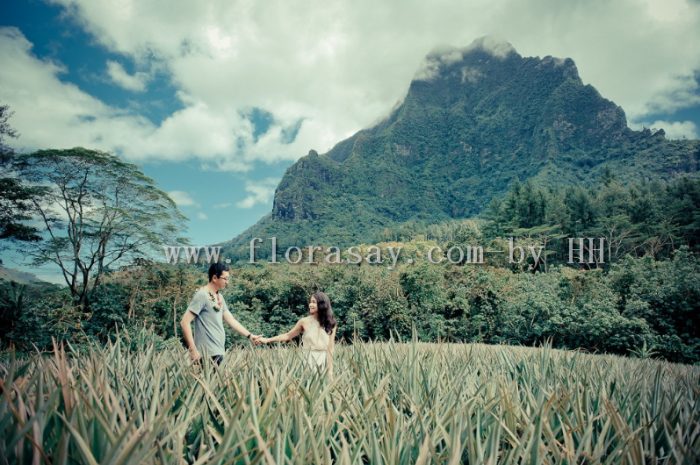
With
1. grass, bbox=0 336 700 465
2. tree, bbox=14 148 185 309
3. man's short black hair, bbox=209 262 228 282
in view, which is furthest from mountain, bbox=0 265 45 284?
grass, bbox=0 336 700 465

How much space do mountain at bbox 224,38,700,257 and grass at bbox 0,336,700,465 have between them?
77.5 m

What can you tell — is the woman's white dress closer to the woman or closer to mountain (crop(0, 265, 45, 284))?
the woman

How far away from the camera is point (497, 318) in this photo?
11.4 meters

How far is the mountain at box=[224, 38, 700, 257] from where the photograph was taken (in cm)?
9838

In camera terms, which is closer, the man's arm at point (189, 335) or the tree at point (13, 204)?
the man's arm at point (189, 335)

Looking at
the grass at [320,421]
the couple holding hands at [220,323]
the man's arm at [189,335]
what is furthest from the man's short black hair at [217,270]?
the grass at [320,421]

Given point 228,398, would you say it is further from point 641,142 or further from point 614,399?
point 641,142

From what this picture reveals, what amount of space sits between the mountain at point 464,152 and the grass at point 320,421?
254 feet

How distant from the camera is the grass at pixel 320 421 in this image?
0.91 m

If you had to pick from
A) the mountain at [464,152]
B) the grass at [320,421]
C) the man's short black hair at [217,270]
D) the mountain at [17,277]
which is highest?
the mountain at [464,152]

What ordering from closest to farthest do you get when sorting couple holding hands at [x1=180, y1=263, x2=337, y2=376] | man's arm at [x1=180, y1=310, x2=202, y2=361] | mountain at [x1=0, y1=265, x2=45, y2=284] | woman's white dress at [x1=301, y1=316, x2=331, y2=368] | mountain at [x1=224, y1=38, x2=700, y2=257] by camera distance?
man's arm at [x1=180, y1=310, x2=202, y2=361]
couple holding hands at [x1=180, y1=263, x2=337, y2=376]
woman's white dress at [x1=301, y1=316, x2=331, y2=368]
mountain at [x1=0, y1=265, x2=45, y2=284]
mountain at [x1=224, y1=38, x2=700, y2=257]

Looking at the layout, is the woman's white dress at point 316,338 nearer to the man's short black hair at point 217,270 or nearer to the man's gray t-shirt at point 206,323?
the man's gray t-shirt at point 206,323

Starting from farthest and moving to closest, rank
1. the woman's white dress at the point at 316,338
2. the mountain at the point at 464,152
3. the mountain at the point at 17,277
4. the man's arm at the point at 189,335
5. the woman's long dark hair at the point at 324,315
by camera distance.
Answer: the mountain at the point at 464,152, the mountain at the point at 17,277, the woman's long dark hair at the point at 324,315, the woman's white dress at the point at 316,338, the man's arm at the point at 189,335

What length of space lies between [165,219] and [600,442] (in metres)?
17.3
